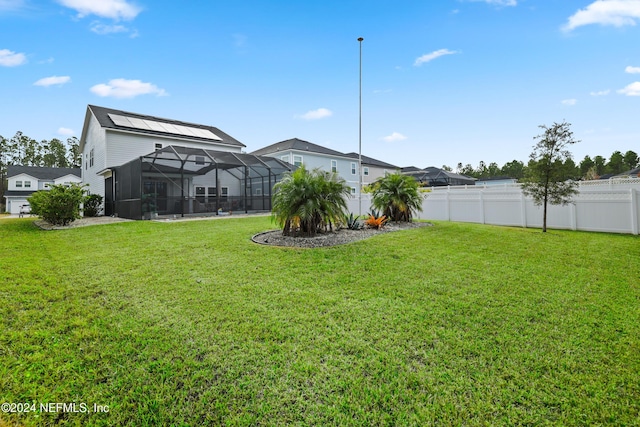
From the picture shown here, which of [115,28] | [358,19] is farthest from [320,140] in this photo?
[115,28]

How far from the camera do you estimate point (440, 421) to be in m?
1.71

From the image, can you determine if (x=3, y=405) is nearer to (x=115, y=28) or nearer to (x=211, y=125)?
(x=115, y=28)

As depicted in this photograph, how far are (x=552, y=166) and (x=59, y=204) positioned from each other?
17.8m

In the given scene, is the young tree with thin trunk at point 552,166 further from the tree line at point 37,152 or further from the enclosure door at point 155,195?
the tree line at point 37,152

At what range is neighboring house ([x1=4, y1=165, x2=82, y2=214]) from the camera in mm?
30812

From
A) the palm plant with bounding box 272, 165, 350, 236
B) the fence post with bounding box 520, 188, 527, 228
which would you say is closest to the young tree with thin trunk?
the fence post with bounding box 520, 188, 527, 228

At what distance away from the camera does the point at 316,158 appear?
26.4 metres

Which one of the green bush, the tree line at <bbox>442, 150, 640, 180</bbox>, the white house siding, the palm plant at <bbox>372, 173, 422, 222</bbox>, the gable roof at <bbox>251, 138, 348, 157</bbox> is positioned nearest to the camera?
the tree line at <bbox>442, 150, 640, 180</bbox>

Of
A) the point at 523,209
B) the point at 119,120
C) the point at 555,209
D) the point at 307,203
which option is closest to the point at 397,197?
the point at 307,203

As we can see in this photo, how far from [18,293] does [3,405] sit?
254 centimetres

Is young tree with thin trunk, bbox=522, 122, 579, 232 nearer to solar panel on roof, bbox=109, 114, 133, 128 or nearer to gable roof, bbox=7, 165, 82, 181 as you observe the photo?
solar panel on roof, bbox=109, 114, 133, 128

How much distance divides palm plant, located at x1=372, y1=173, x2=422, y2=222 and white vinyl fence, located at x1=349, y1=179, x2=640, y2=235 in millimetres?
3483

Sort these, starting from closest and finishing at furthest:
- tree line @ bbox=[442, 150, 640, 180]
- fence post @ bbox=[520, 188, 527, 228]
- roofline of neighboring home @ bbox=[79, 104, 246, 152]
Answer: tree line @ bbox=[442, 150, 640, 180], fence post @ bbox=[520, 188, 527, 228], roofline of neighboring home @ bbox=[79, 104, 246, 152]

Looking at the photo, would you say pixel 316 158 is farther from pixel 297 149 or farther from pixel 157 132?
pixel 157 132
